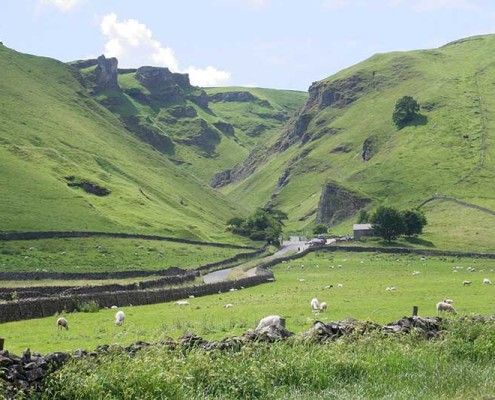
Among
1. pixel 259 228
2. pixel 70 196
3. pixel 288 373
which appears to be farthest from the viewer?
pixel 259 228

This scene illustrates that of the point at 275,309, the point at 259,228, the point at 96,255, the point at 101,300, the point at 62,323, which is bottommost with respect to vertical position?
the point at 259,228

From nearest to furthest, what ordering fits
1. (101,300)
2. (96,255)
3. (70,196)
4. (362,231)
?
1. (101,300)
2. (96,255)
3. (70,196)
4. (362,231)

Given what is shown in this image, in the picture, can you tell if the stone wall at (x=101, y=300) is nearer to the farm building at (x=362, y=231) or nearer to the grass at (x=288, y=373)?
the grass at (x=288, y=373)

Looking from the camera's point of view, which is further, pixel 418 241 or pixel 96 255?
pixel 418 241

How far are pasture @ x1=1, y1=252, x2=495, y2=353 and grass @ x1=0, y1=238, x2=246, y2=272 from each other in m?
25.6

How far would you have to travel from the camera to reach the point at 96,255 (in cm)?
11012

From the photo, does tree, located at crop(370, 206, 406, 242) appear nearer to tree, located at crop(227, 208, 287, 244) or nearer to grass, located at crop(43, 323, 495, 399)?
tree, located at crop(227, 208, 287, 244)

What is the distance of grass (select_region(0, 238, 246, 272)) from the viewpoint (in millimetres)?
98562

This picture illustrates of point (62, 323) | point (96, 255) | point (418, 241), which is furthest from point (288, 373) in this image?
point (418, 241)

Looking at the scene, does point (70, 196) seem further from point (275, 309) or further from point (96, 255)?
point (275, 309)

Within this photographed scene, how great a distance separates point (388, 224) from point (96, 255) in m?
59.2

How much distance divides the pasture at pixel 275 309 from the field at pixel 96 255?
83.2 ft

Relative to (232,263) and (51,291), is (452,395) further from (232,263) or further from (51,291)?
(232,263)

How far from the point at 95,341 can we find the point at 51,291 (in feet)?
112
